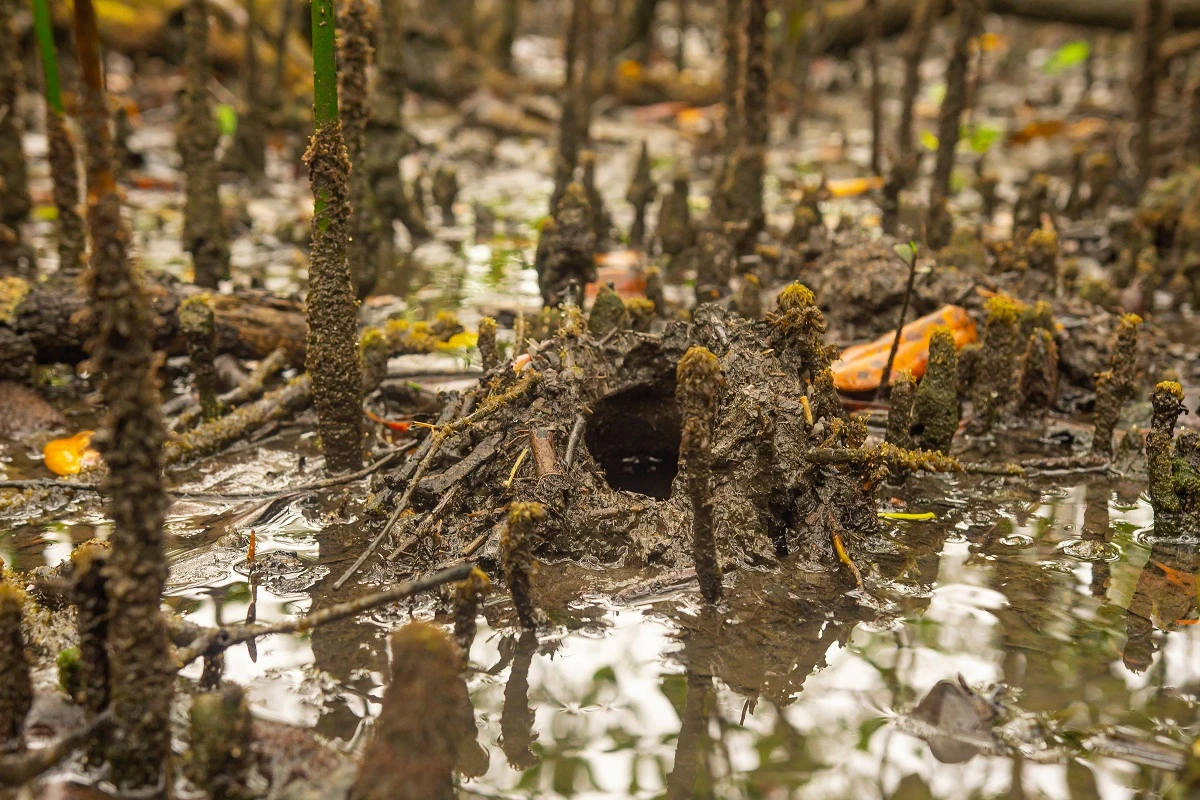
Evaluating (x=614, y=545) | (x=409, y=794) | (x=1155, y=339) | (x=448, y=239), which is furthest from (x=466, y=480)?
(x=448, y=239)

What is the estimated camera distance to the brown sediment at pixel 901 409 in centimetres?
345

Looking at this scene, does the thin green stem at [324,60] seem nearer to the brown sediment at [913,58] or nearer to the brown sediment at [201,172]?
the brown sediment at [201,172]

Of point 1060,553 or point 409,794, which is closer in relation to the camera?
point 409,794

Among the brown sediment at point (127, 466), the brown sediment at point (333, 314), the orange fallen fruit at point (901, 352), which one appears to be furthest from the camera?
the orange fallen fruit at point (901, 352)

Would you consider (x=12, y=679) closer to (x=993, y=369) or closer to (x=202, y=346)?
(x=202, y=346)

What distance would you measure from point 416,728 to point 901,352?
3047 mm

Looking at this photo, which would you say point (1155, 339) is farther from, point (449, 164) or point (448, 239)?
point (449, 164)

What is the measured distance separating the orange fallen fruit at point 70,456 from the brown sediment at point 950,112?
4.79 m

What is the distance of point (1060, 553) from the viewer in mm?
3033

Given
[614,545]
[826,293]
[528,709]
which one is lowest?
[528,709]

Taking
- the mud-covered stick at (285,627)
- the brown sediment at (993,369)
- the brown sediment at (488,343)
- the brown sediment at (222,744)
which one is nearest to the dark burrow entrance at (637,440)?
the brown sediment at (488,343)

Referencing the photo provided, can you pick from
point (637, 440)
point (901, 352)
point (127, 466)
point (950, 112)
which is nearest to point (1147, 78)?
point (950, 112)

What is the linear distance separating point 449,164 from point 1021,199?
5.37 meters

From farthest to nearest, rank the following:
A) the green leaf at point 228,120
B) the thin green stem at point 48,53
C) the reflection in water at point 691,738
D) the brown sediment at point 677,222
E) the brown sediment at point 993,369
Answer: the green leaf at point 228,120 → the brown sediment at point 677,222 → the brown sediment at point 993,369 → the thin green stem at point 48,53 → the reflection in water at point 691,738
